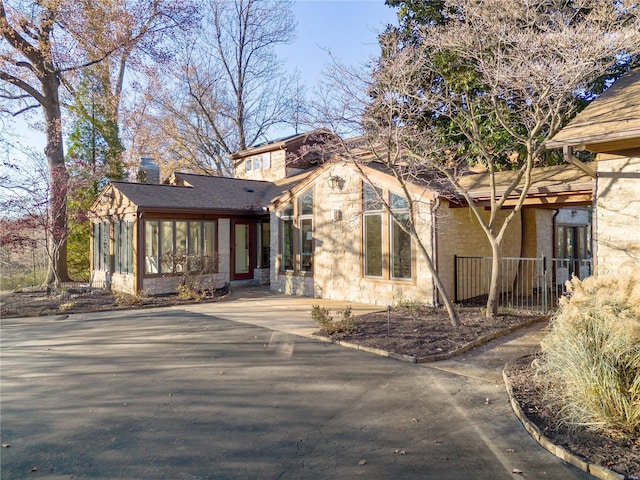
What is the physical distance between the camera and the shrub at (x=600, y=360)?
152 inches

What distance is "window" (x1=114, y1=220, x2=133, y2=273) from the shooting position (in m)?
14.0

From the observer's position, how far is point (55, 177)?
49.2 ft

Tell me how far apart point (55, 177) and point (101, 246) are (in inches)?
113

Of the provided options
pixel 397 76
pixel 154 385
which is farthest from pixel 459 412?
pixel 397 76

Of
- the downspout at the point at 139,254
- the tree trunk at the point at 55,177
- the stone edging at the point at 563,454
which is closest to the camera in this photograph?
the stone edging at the point at 563,454

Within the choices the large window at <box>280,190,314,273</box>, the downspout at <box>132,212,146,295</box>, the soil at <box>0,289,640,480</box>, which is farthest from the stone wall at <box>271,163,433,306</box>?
the downspout at <box>132,212,146,295</box>

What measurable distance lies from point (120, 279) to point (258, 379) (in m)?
10.7

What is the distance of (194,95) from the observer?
1066 inches

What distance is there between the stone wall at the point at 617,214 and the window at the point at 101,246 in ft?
48.1

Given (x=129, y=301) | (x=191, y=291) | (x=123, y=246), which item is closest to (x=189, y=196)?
→ (x=123, y=246)

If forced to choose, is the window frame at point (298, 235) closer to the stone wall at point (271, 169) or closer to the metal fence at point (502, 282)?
the metal fence at point (502, 282)

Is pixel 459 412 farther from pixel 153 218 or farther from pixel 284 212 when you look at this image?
pixel 153 218

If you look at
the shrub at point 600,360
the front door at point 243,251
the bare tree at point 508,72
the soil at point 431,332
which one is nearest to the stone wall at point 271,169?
the front door at point 243,251

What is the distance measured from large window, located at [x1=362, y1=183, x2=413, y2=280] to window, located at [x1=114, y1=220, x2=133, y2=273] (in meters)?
7.51
